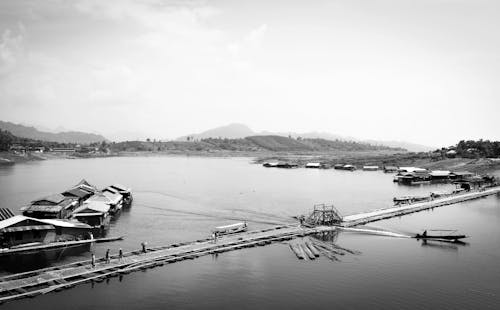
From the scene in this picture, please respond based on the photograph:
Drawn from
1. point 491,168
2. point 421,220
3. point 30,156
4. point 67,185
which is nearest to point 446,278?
point 421,220

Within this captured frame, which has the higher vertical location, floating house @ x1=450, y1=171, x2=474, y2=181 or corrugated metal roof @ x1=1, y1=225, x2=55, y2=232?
floating house @ x1=450, y1=171, x2=474, y2=181

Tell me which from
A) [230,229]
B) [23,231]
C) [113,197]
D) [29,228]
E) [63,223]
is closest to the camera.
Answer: [23,231]

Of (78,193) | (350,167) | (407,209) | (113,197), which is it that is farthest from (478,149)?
(78,193)

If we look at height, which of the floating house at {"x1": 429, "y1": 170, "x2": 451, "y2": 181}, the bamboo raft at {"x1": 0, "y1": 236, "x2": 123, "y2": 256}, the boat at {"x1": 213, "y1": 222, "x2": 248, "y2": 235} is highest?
the floating house at {"x1": 429, "y1": 170, "x2": 451, "y2": 181}

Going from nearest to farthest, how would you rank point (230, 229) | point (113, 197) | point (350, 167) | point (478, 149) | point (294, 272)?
point (294, 272) < point (230, 229) < point (113, 197) < point (478, 149) < point (350, 167)

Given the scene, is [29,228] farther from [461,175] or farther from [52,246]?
[461,175]

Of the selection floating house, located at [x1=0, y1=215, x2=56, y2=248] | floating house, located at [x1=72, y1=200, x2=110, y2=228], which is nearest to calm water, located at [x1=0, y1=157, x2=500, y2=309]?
floating house, located at [x1=72, y1=200, x2=110, y2=228]

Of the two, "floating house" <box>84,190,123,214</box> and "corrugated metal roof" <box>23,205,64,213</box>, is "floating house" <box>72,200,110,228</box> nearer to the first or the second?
"corrugated metal roof" <box>23,205,64,213</box>
